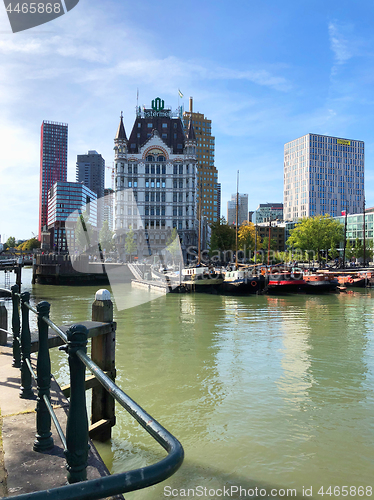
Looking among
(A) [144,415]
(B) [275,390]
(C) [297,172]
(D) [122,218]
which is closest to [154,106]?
(D) [122,218]

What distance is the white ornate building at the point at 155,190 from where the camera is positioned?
96750 millimetres

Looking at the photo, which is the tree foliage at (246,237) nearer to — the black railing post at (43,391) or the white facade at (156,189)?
the white facade at (156,189)

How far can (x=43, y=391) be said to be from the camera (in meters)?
4.06

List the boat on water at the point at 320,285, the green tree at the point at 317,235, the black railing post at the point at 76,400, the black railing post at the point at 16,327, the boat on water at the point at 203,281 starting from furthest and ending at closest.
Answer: the green tree at the point at 317,235, the boat on water at the point at 320,285, the boat on water at the point at 203,281, the black railing post at the point at 16,327, the black railing post at the point at 76,400

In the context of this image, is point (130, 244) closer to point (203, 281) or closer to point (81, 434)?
point (203, 281)

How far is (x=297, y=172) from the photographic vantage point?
16775 centimetres

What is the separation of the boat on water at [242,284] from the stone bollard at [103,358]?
3539 cm

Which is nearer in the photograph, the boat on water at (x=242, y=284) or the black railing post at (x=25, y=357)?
the black railing post at (x=25, y=357)

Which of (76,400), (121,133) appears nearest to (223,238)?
(121,133)

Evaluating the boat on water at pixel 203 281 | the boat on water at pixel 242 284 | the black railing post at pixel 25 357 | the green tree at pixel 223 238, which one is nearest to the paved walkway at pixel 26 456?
the black railing post at pixel 25 357

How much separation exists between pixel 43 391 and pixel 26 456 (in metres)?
0.61

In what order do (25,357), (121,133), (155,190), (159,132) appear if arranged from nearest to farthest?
(25,357), (155,190), (121,133), (159,132)

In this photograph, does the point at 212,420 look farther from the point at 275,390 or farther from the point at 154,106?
the point at 154,106

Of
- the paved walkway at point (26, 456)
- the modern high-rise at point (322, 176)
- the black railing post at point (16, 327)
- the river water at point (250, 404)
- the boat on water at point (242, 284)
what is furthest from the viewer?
the modern high-rise at point (322, 176)
